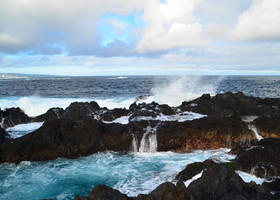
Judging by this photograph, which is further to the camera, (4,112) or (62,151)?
(4,112)

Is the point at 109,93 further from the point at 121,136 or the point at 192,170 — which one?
the point at 192,170

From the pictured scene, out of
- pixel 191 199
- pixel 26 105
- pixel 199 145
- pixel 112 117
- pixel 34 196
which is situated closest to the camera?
pixel 191 199

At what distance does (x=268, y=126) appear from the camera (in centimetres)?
1394

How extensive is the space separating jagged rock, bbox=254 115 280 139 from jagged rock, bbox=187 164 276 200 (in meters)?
9.09

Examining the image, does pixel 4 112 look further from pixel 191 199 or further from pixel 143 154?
pixel 191 199

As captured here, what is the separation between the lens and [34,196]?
8859 millimetres

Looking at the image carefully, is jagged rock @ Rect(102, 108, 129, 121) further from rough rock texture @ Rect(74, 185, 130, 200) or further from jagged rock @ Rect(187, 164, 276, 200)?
jagged rock @ Rect(187, 164, 276, 200)

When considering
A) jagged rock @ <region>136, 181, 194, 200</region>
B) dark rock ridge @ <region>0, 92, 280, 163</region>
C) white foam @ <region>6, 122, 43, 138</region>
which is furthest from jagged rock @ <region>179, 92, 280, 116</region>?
jagged rock @ <region>136, 181, 194, 200</region>

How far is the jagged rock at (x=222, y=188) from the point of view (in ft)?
18.1

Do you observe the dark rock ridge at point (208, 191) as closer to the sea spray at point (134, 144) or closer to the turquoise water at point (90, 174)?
the turquoise water at point (90, 174)

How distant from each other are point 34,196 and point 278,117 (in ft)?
48.0

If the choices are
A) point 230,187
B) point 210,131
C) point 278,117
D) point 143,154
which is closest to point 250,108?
point 278,117

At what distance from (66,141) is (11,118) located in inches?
349

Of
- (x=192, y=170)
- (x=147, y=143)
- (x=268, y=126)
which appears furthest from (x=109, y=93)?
(x=192, y=170)
